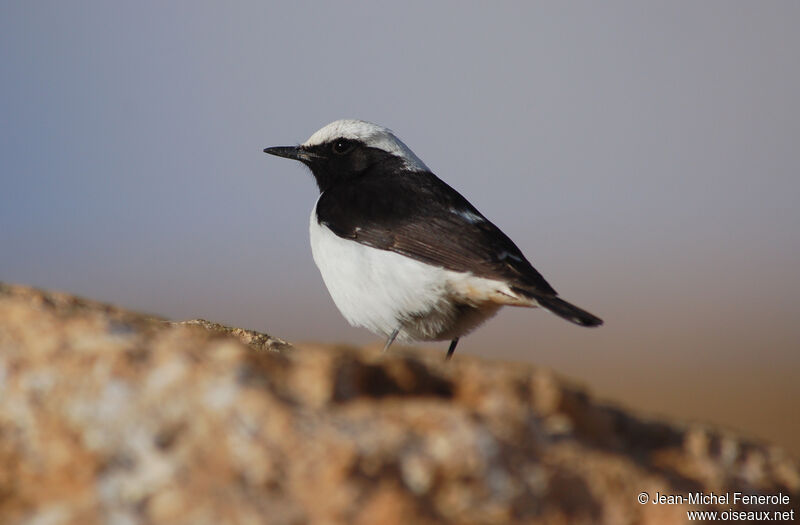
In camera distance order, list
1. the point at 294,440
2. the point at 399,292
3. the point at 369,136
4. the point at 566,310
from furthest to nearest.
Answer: the point at 369,136
the point at 399,292
the point at 566,310
the point at 294,440

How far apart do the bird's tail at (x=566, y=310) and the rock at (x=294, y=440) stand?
6.00 feet

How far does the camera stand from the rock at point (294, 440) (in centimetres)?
267

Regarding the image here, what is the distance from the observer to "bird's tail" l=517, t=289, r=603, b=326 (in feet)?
17.1

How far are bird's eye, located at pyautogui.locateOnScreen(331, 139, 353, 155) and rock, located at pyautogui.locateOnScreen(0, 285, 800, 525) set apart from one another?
4.75 m

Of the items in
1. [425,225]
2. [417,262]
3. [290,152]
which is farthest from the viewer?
[290,152]

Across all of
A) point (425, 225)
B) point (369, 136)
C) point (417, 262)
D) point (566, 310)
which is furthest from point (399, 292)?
point (369, 136)

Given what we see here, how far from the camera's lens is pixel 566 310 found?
533cm

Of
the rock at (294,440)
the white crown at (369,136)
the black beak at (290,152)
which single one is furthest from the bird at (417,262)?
the rock at (294,440)

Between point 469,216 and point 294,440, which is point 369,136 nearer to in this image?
point 469,216

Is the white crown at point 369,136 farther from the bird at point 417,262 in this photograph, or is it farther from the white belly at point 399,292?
the white belly at point 399,292

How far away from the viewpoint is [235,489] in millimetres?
2656

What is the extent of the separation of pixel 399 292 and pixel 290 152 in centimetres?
245

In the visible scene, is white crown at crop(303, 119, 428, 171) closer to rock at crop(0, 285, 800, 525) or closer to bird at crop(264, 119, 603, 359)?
bird at crop(264, 119, 603, 359)

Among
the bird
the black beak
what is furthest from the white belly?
the black beak
